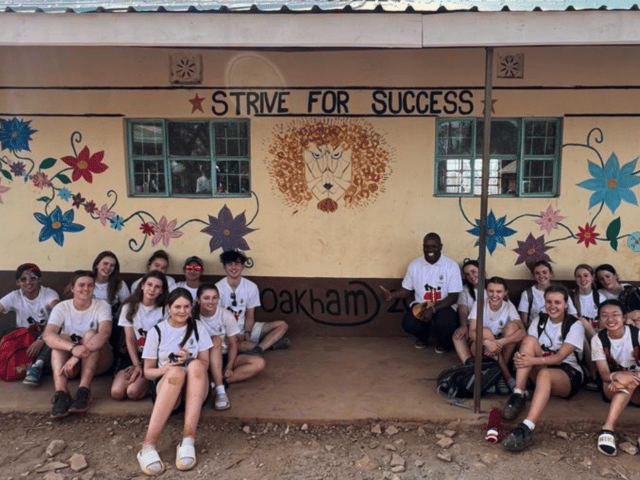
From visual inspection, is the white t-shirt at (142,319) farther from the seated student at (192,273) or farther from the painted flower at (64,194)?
the painted flower at (64,194)

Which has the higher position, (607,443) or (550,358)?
(550,358)

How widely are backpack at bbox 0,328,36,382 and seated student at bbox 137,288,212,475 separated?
1.37m

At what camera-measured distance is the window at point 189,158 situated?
228 inches

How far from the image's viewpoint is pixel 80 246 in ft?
19.6

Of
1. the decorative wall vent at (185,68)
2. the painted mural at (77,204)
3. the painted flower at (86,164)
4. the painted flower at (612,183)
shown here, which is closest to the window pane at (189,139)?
the decorative wall vent at (185,68)

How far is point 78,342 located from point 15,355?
2.34 ft

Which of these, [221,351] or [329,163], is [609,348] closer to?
[221,351]

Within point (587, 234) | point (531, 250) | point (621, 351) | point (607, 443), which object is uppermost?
point (587, 234)

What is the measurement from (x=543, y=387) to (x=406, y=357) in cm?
156

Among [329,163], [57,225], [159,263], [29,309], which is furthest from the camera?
[57,225]

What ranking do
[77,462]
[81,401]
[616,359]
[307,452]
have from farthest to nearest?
1. [81,401]
2. [616,359]
3. [307,452]
4. [77,462]

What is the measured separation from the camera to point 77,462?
3.66 m

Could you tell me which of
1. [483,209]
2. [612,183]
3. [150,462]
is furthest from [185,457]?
[612,183]

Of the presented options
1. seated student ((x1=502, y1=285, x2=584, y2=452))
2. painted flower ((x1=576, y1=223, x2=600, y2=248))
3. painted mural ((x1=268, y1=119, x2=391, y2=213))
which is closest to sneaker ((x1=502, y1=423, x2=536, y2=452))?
seated student ((x1=502, y1=285, x2=584, y2=452))
